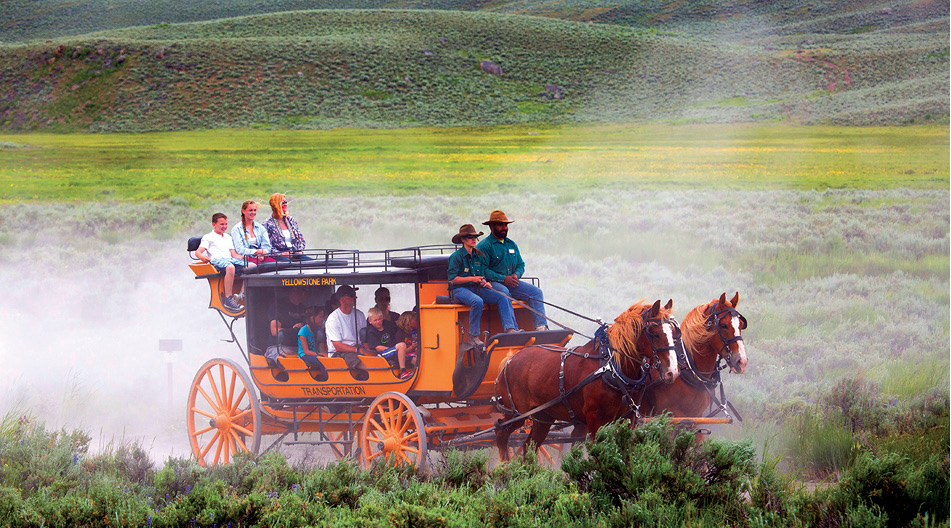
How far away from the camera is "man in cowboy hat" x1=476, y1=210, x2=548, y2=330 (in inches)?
313

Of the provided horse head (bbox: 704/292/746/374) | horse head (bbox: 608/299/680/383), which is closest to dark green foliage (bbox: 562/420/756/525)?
horse head (bbox: 608/299/680/383)

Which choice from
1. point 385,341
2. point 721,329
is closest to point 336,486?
point 385,341

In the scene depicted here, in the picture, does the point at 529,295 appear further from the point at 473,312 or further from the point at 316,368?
the point at 316,368

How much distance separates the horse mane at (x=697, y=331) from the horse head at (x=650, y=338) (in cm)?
13

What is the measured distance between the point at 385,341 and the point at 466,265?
1.23 metres

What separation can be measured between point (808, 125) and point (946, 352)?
3324 centimetres

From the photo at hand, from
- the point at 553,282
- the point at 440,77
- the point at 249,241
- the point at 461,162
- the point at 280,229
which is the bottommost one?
the point at 553,282

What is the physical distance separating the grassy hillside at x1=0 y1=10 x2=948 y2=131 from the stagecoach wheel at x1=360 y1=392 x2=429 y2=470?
34.7m

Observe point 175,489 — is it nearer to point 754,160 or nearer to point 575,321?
point 575,321

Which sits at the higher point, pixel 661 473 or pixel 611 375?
pixel 611 375

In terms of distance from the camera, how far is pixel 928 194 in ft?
85.0

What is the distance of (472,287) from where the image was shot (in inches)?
313

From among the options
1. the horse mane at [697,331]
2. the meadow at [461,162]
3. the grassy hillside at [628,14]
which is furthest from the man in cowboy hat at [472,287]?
the grassy hillside at [628,14]

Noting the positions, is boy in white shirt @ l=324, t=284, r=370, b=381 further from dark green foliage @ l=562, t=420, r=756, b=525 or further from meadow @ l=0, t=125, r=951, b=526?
dark green foliage @ l=562, t=420, r=756, b=525
